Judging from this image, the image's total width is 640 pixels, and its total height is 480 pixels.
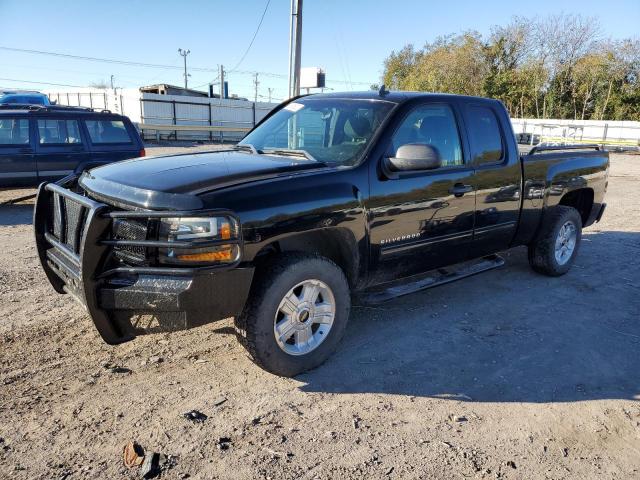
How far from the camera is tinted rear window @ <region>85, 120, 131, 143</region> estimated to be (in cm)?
934

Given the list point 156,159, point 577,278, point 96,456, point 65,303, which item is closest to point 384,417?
point 96,456

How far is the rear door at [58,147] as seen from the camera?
8953 millimetres

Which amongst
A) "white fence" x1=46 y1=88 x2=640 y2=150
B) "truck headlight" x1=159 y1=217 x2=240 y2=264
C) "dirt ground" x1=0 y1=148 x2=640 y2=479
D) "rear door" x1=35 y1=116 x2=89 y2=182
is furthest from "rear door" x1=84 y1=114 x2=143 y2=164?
"white fence" x1=46 y1=88 x2=640 y2=150

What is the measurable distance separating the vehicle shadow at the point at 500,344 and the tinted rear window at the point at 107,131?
6.91 meters

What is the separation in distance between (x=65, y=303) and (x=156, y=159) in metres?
1.64

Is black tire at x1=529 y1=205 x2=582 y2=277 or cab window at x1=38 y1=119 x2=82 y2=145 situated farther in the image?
cab window at x1=38 y1=119 x2=82 y2=145

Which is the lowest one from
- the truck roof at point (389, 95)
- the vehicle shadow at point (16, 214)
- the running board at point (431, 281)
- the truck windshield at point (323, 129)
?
the vehicle shadow at point (16, 214)

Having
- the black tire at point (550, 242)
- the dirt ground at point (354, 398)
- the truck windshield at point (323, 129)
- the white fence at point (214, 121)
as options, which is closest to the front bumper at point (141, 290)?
the dirt ground at point (354, 398)

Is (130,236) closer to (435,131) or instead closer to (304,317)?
(304,317)

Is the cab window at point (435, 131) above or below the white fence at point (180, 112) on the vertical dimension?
below

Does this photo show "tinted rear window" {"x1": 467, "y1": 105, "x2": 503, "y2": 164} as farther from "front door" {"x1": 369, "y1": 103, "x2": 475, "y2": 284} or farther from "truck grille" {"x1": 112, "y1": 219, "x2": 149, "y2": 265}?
"truck grille" {"x1": 112, "y1": 219, "x2": 149, "y2": 265}

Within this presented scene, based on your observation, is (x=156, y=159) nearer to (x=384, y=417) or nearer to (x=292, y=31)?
(x=384, y=417)

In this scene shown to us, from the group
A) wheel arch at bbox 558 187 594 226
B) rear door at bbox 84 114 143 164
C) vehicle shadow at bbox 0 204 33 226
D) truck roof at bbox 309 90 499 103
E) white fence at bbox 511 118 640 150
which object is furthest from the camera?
white fence at bbox 511 118 640 150

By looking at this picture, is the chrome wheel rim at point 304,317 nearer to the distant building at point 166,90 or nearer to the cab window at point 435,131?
the cab window at point 435,131
